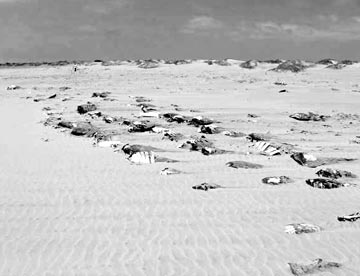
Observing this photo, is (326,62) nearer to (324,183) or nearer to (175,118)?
(175,118)

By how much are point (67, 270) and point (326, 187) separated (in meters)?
5.93

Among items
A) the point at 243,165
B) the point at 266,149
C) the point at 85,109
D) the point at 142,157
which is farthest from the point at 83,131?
the point at 243,165

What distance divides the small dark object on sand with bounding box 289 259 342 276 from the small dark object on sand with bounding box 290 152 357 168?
5896mm

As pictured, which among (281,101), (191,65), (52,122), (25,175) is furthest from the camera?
(191,65)

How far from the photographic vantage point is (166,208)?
31.1 ft

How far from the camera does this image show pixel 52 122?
786 inches

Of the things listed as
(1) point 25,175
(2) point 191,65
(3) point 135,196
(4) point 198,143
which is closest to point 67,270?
(3) point 135,196

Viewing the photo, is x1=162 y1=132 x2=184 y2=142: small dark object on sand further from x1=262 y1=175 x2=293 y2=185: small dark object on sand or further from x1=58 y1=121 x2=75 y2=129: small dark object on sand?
x1=262 y1=175 x2=293 y2=185: small dark object on sand

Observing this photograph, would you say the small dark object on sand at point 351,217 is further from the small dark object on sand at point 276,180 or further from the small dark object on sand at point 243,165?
the small dark object on sand at point 243,165

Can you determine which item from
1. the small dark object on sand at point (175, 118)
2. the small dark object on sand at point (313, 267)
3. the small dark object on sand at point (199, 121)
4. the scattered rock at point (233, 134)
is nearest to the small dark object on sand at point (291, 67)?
the small dark object on sand at point (175, 118)

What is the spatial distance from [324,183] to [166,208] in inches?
136

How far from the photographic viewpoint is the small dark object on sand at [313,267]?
6.56 m

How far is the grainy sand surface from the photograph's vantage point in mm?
7074

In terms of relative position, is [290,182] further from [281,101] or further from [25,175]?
[281,101]
